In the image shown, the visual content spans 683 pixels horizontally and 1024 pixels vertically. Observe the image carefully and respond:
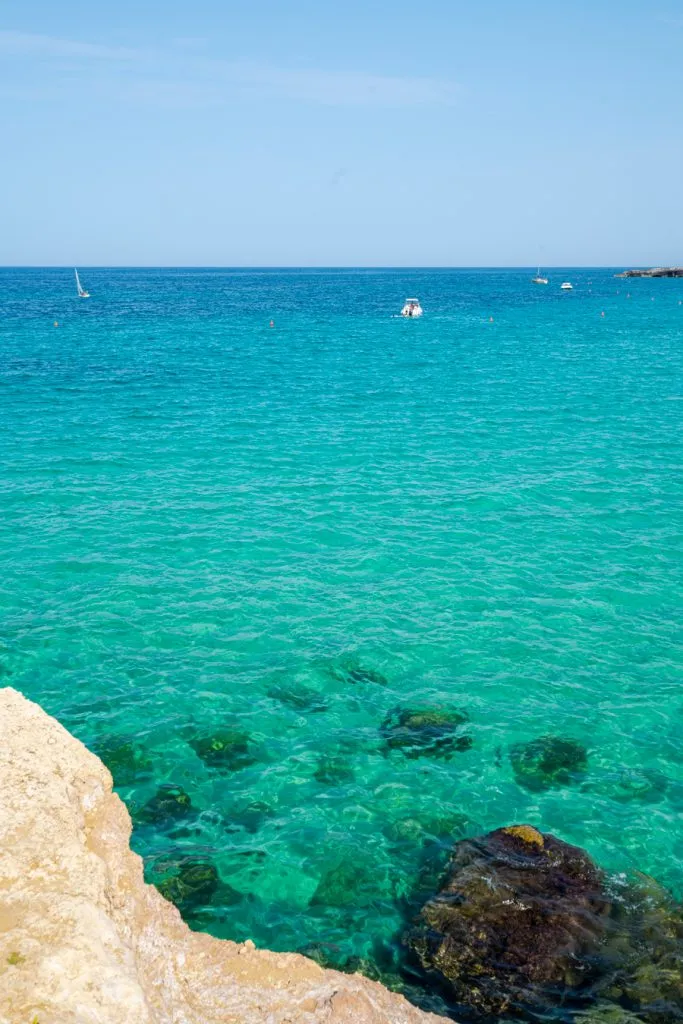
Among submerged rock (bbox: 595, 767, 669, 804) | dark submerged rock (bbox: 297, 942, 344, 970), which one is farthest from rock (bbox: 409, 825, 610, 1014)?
submerged rock (bbox: 595, 767, 669, 804)

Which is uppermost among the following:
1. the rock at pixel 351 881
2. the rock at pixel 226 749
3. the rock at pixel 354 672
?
the rock at pixel 354 672

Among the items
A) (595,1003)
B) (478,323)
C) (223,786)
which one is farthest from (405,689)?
(478,323)

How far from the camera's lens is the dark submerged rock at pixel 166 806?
41.0ft

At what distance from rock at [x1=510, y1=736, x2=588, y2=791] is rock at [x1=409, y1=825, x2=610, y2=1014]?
7.13 feet

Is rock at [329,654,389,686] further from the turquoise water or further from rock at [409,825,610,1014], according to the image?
rock at [409,825,610,1014]

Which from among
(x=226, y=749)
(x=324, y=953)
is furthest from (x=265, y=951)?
(x=226, y=749)

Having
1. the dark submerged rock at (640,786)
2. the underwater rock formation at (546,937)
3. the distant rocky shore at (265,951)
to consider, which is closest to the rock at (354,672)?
the distant rocky shore at (265,951)

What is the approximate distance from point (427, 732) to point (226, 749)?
3746mm

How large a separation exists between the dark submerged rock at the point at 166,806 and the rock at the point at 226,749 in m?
0.90

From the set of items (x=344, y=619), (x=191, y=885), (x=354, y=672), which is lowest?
(x=191, y=885)

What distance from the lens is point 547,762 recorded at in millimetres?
14008

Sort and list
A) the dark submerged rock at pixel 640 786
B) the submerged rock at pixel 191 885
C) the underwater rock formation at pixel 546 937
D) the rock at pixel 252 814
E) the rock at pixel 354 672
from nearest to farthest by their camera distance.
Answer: the underwater rock formation at pixel 546 937 < the submerged rock at pixel 191 885 < the rock at pixel 252 814 < the dark submerged rock at pixel 640 786 < the rock at pixel 354 672

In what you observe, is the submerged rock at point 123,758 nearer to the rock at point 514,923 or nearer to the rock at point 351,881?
the rock at point 351,881

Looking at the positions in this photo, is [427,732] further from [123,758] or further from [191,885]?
[123,758]
